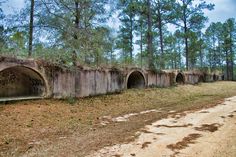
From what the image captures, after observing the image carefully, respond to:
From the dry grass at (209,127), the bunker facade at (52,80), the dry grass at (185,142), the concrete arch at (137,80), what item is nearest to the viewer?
the dry grass at (185,142)

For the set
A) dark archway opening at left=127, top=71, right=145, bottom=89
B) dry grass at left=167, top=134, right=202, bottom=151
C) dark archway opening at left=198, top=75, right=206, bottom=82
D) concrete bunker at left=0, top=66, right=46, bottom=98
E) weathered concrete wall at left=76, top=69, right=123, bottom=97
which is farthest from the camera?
dark archway opening at left=198, top=75, right=206, bottom=82

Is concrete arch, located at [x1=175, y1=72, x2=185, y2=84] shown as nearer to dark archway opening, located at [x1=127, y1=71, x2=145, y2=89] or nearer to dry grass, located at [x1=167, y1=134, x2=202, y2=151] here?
dark archway opening, located at [x1=127, y1=71, x2=145, y2=89]

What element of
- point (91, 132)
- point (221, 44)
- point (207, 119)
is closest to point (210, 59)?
point (221, 44)

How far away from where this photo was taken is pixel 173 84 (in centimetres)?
2067

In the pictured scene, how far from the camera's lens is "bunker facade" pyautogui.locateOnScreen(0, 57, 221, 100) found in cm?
1007

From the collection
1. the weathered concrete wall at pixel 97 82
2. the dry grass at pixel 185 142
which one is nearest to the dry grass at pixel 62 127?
the weathered concrete wall at pixel 97 82

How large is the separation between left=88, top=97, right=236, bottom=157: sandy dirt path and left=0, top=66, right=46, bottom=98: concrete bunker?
5986mm

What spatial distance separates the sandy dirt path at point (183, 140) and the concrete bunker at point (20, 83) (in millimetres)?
5986

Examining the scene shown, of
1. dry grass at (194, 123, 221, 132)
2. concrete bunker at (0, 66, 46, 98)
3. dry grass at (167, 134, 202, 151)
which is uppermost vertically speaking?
concrete bunker at (0, 66, 46, 98)

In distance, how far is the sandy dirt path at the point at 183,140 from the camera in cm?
462

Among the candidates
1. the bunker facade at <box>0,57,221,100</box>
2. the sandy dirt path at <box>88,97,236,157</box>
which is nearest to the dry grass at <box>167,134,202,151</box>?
the sandy dirt path at <box>88,97,236,157</box>

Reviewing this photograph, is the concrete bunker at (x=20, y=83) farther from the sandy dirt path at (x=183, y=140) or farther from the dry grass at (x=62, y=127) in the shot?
the sandy dirt path at (x=183, y=140)

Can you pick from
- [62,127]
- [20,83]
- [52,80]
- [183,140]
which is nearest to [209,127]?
[183,140]

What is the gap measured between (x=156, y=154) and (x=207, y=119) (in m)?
4.01
